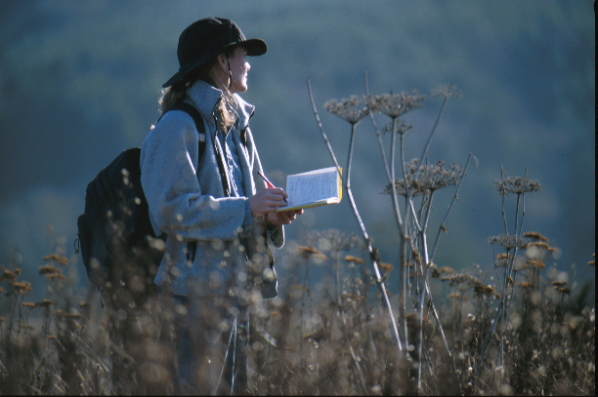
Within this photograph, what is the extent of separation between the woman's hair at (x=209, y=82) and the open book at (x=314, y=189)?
438mm

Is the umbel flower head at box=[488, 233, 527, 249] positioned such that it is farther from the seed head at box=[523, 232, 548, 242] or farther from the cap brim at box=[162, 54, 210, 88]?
the cap brim at box=[162, 54, 210, 88]

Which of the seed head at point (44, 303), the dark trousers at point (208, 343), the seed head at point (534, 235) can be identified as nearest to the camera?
the dark trousers at point (208, 343)

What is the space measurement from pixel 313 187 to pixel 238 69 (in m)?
0.74

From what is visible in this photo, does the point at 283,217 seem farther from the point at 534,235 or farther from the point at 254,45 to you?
the point at 534,235

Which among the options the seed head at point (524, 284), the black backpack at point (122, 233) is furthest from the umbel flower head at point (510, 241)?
the black backpack at point (122, 233)

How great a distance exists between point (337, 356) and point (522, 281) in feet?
6.42

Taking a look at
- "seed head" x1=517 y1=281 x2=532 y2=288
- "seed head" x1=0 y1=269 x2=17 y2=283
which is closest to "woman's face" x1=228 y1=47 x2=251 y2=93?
Answer: "seed head" x1=0 y1=269 x2=17 y2=283

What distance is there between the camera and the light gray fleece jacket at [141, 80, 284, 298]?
7.30 feet

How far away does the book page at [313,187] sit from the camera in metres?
2.30

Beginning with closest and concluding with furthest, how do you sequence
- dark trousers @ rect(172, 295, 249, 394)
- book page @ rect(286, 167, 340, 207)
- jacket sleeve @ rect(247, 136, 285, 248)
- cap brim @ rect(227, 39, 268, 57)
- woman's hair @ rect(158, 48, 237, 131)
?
dark trousers @ rect(172, 295, 249, 394)
book page @ rect(286, 167, 340, 207)
woman's hair @ rect(158, 48, 237, 131)
cap brim @ rect(227, 39, 268, 57)
jacket sleeve @ rect(247, 136, 285, 248)

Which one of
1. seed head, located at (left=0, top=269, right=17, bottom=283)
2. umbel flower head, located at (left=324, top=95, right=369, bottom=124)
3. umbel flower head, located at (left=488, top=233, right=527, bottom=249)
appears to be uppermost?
umbel flower head, located at (left=324, top=95, right=369, bottom=124)

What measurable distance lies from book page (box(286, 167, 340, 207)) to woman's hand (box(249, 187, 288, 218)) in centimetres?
5

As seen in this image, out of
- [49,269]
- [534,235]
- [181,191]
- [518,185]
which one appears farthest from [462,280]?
[49,269]

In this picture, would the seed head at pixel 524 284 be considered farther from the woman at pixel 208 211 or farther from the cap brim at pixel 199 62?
the cap brim at pixel 199 62
